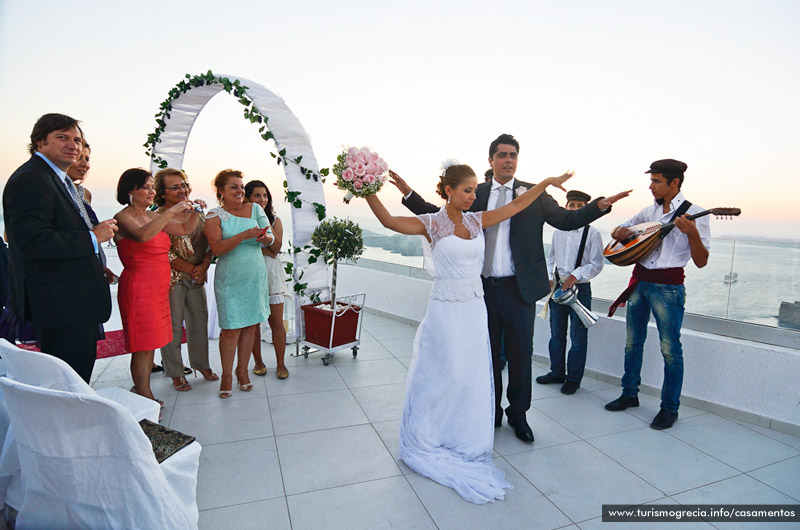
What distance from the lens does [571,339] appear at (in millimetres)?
3549

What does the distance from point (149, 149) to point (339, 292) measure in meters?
3.59

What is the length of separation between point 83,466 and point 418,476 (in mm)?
1550

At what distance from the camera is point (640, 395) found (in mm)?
3445

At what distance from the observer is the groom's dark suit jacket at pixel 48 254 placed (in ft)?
6.09

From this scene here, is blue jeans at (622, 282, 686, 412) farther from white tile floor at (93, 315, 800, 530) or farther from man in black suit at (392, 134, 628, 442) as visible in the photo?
man in black suit at (392, 134, 628, 442)

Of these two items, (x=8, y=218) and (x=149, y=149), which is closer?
(x=8, y=218)

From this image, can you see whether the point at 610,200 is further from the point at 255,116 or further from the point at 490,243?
the point at 255,116

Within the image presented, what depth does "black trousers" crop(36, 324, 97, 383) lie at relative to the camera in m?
1.99

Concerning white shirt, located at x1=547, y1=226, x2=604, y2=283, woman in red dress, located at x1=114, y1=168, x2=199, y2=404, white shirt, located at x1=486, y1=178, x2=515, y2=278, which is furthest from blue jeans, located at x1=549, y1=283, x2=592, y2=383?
woman in red dress, located at x1=114, y1=168, x2=199, y2=404

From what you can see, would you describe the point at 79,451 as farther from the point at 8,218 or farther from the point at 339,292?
the point at 339,292

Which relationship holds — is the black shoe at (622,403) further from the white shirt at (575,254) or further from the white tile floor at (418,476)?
the white shirt at (575,254)

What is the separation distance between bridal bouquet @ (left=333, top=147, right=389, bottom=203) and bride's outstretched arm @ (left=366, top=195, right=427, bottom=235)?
57 mm

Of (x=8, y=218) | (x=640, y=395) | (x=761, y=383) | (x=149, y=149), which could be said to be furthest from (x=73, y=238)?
(x=761, y=383)

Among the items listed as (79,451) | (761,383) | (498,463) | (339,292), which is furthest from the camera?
(339,292)
